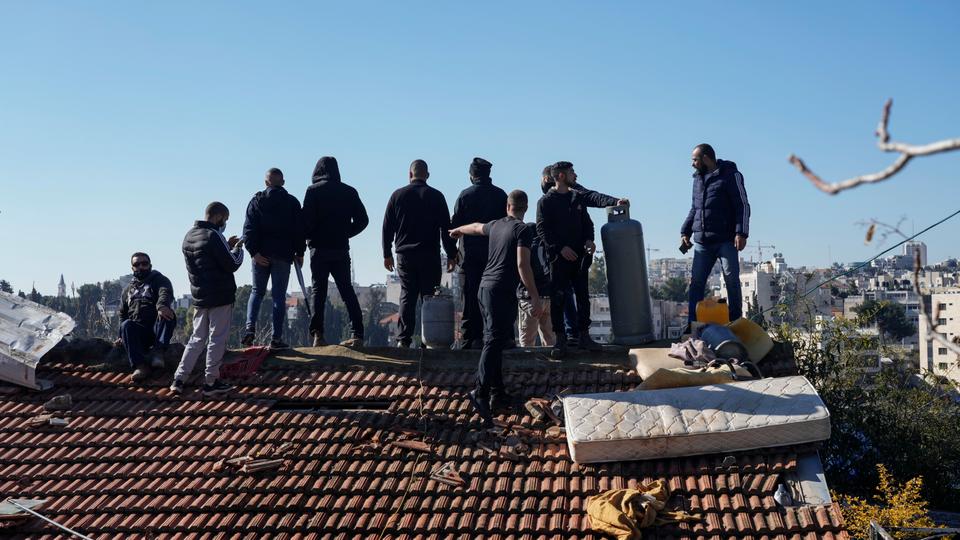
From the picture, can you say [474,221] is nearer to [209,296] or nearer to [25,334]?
[209,296]

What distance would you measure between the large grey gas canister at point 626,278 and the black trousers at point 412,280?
2.02 metres

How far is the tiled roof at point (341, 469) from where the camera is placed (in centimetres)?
829

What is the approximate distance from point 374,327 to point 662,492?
66.4 metres

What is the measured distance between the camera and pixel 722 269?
11.6 metres

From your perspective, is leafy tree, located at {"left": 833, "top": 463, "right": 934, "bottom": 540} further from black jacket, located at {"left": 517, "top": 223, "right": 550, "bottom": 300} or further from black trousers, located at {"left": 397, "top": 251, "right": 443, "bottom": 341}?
black trousers, located at {"left": 397, "top": 251, "right": 443, "bottom": 341}

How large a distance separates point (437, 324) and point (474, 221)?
49.2 inches

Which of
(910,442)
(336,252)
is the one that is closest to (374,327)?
(910,442)

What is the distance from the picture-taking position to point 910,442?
19.5m

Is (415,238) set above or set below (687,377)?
above

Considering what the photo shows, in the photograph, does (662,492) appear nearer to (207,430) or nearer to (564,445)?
(564,445)

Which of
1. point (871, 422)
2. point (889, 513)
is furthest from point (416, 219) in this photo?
point (871, 422)

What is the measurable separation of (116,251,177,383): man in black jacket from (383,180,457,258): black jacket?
254cm

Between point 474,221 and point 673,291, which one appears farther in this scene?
point 673,291

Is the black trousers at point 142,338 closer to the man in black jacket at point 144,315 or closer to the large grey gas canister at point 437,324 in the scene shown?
the man in black jacket at point 144,315
